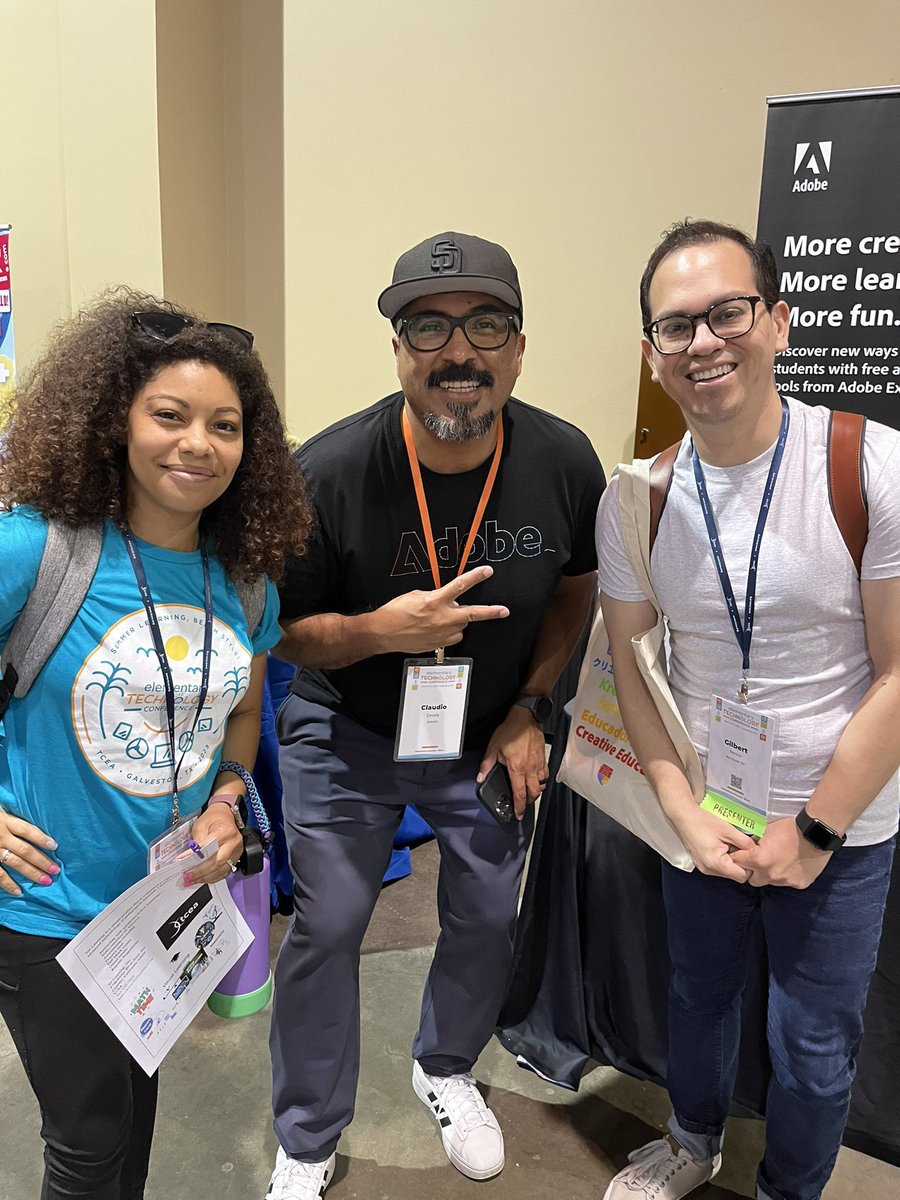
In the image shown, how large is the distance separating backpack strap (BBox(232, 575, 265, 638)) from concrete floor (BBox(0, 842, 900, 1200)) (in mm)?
1170

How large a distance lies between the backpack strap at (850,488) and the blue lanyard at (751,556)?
0.25 ft

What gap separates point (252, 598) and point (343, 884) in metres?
0.62

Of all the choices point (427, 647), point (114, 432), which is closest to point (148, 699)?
point (114, 432)

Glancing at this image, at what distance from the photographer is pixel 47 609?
3.39 feet

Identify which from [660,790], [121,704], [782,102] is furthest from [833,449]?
[782,102]

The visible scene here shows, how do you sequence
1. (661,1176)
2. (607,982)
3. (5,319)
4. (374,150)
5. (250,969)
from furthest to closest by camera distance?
(5,319)
(374,150)
(250,969)
(607,982)
(661,1176)

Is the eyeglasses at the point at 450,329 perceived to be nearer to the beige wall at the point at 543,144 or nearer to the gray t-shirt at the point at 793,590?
the gray t-shirt at the point at 793,590

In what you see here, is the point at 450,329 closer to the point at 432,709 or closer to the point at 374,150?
the point at 432,709

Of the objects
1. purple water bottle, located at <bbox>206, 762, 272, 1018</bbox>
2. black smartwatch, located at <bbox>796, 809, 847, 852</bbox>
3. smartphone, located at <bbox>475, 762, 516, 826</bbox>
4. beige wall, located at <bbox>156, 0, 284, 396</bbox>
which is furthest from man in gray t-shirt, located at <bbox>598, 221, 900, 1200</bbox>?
beige wall, located at <bbox>156, 0, 284, 396</bbox>

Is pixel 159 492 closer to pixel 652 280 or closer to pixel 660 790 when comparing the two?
pixel 652 280

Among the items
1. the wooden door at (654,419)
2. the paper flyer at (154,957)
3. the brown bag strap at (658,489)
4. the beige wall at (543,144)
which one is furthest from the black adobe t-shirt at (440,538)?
the beige wall at (543,144)

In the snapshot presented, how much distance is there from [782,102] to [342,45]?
1.86 metres

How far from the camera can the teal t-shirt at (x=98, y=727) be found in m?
1.05

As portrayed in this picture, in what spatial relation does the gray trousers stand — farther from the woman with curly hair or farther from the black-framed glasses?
the black-framed glasses
